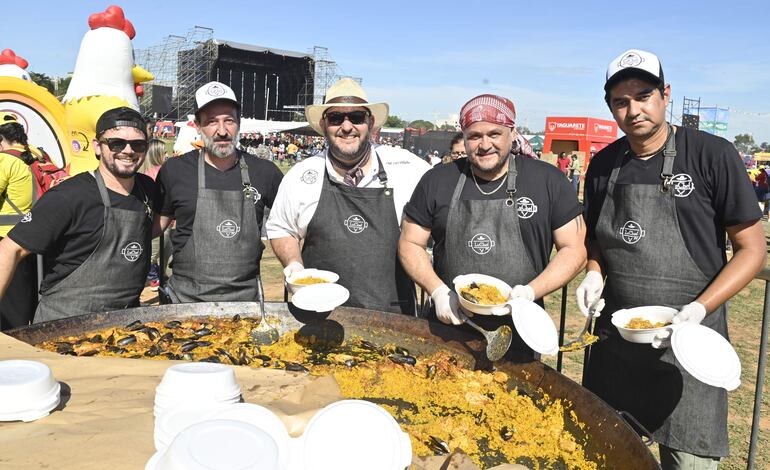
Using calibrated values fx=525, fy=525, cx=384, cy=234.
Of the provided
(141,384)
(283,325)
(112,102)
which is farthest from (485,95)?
(112,102)

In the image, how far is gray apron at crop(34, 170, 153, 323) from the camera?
2895 mm

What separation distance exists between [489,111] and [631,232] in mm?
914

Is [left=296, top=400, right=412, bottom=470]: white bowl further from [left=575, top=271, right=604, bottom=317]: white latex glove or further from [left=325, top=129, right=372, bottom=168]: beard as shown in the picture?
[left=325, top=129, right=372, bottom=168]: beard

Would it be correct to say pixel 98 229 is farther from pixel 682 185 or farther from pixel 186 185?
pixel 682 185

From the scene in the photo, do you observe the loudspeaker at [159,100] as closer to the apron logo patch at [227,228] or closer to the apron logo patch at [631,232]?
the apron logo patch at [227,228]

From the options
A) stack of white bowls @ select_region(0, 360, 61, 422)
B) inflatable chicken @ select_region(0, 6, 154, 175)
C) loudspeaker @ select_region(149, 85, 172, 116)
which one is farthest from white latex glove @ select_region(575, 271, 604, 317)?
loudspeaker @ select_region(149, 85, 172, 116)

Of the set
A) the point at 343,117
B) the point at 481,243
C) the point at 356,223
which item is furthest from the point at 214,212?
the point at 481,243

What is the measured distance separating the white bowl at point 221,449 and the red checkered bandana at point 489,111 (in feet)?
6.86

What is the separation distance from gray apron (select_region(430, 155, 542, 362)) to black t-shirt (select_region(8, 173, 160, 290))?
6.11 ft

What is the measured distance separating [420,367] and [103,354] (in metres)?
1.51

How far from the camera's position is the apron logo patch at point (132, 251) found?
297cm

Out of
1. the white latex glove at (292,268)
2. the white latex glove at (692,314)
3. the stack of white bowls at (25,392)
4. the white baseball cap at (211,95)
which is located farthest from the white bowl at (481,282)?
the white baseball cap at (211,95)

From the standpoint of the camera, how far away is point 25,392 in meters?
1.51

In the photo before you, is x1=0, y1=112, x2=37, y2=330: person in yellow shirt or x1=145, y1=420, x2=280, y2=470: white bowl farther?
x1=0, y1=112, x2=37, y2=330: person in yellow shirt
